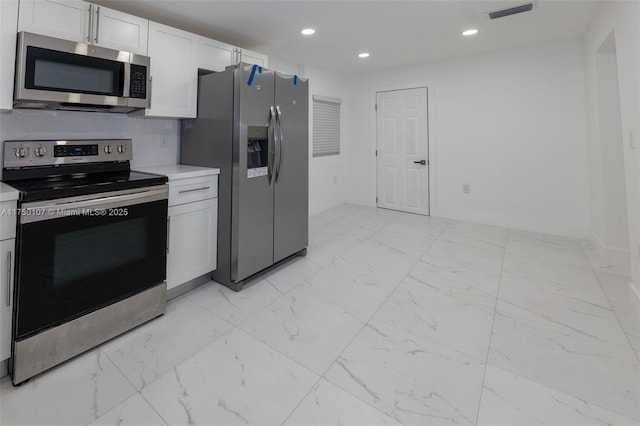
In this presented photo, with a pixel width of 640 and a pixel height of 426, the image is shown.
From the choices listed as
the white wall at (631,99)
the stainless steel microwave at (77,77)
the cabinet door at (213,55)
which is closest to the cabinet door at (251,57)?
the cabinet door at (213,55)

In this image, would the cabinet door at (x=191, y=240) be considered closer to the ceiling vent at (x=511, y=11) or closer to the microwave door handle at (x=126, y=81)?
the microwave door handle at (x=126, y=81)

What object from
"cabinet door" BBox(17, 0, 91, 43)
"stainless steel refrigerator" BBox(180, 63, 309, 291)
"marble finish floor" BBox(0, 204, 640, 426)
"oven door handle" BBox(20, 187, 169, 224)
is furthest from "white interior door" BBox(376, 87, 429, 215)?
"cabinet door" BBox(17, 0, 91, 43)

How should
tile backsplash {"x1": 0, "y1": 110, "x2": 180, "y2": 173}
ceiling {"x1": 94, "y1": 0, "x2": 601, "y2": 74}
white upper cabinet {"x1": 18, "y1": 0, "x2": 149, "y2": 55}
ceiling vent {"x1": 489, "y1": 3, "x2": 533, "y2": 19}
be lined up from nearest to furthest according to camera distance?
white upper cabinet {"x1": 18, "y1": 0, "x2": 149, "y2": 55}, tile backsplash {"x1": 0, "y1": 110, "x2": 180, "y2": 173}, ceiling {"x1": 94, "y1": 0, "x2": 601, "y2": 74}, ceiling vent {"x1": 489, "y1": 3, "x2": 533, "y2": 19}

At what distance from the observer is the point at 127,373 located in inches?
61.8

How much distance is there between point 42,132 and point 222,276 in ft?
5.34

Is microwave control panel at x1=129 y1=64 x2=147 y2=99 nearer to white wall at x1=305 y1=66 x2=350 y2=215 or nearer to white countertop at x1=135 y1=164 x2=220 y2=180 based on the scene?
white countertop at x1=135 y1=164 x2=220 y2=180

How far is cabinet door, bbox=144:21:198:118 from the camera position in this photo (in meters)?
2.30

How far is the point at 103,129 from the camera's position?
2.32 metres

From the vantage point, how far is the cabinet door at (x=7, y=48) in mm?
1614

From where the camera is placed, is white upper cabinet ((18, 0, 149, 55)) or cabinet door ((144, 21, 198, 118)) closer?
white upper cabinet ((18, 0, 149, 55))

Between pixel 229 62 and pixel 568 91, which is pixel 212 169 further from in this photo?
pixel 568 91

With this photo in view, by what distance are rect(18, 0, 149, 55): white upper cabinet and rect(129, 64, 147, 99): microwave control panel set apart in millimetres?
170

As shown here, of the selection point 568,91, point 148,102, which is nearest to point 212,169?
point 148,102

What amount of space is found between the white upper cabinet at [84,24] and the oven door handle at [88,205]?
1067 millimetres
